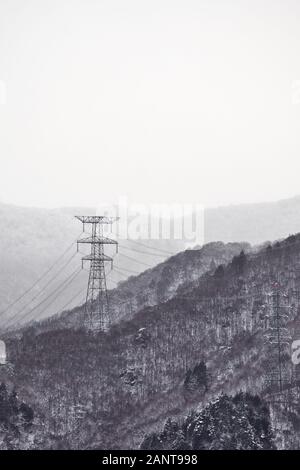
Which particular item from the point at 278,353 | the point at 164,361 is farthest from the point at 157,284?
the point at 278,353

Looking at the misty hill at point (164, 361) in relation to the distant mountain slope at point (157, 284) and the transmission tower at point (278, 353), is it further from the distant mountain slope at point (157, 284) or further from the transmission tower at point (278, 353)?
the distant mountain slope at point (157, 284)

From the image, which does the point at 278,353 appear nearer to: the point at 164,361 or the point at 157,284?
the point at 164,361

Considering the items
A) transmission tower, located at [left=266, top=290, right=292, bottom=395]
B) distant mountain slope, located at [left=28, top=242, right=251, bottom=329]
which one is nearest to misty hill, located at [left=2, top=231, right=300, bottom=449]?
transmission tower, located at [left=266, top=290, right=292, bottom=395]

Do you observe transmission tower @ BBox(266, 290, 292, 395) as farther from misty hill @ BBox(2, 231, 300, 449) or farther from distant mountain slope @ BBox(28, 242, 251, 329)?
distant mountain slope @ BBox(28, 242, 251, 329)

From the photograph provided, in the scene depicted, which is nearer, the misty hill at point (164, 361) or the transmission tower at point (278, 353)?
the transmission tower at point (278, 353)

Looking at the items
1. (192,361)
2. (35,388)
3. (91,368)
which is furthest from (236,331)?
(35,388)

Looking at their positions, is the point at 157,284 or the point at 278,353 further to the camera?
the point at 157,284

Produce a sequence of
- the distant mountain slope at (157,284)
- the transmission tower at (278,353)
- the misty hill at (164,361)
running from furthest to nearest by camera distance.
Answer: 1. the distant mountain slope at (157,284)
2. the misty hill at (164,361)
3. the transmission tower at (278,353)

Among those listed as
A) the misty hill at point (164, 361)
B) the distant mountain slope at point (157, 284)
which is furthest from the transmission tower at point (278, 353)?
the distant mountain slope at point (157, 284)
